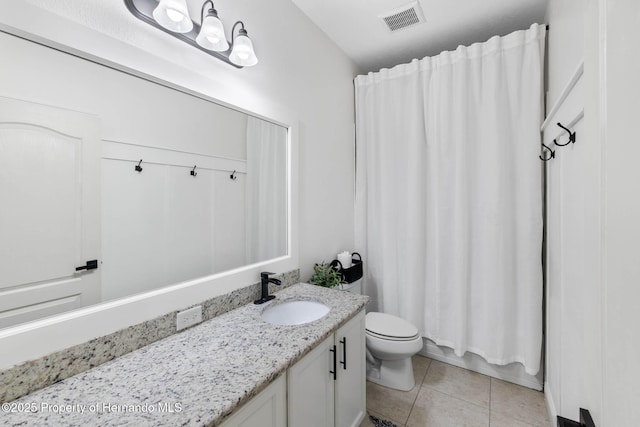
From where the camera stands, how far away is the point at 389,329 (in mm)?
1921

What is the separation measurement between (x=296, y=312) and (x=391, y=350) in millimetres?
763

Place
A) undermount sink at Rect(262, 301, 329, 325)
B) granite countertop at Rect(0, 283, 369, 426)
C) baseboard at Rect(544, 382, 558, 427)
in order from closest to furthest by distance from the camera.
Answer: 1. granite countertop at Rect(0, 283, 369, 426)
2. undermount sink at Rect(262, 301, 329, 325)
3. baseboard at Rect(544, 382, 558, 427)

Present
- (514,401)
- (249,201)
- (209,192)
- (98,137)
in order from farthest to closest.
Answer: (514,401)
(249,201)
(209,192)
(98,137)

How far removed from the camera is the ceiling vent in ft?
6.07

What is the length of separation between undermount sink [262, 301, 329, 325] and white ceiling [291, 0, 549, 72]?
1968mm

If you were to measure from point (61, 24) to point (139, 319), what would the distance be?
101cm

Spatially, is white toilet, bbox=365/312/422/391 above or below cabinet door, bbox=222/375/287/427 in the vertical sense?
below

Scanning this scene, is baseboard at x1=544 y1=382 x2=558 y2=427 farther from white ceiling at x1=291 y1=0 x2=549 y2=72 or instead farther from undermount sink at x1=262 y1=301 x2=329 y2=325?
white ceiling at x1=291 y1=0 x2=549 y2=72

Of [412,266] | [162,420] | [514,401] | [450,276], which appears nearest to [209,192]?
[162,420]

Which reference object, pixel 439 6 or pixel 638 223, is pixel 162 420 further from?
pixel 439 6

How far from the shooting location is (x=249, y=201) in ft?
5.06

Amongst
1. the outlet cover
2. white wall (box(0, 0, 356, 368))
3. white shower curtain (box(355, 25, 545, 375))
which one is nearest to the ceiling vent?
white shower curtain (box(355, 25, 545, 375))

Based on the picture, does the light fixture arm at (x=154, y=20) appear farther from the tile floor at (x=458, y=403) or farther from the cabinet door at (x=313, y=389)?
the tile floor at (x=458, y=403)

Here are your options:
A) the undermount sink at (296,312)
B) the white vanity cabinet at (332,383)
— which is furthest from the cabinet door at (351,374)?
the undermount sink at (296,312)
